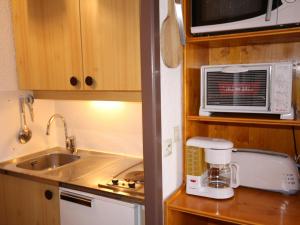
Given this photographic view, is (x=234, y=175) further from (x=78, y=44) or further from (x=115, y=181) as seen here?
(x=78, y=44)

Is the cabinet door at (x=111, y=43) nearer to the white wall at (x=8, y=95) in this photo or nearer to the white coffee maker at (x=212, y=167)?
the white coffee maker at (x=212, y=167)

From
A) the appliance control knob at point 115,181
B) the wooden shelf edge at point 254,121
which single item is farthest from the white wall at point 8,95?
the wooden shelf edge at point 254,121

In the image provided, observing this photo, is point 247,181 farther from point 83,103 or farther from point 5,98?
point 5,98

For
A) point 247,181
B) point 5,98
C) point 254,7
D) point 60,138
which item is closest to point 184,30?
point 254,7

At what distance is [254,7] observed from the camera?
47.6 inches

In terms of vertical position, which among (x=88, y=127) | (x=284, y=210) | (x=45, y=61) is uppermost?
(x=45, y=61)

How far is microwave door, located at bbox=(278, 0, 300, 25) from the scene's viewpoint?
1.13 metres

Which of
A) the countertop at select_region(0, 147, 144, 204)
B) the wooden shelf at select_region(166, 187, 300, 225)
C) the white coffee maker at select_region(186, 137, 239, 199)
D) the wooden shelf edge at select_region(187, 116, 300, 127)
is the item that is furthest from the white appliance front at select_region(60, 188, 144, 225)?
the wooden shelf edge at select_region(187, 116, 300, 127)

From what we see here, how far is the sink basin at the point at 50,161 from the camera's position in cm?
212

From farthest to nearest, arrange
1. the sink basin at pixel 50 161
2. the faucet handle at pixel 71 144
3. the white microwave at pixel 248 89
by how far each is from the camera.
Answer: the faucet handle at pixel 71 144, the sink basin at pixel 50 161, the white microwave at pixel 248 89

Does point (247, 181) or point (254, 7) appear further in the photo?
point (247, 181)

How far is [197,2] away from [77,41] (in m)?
0.77

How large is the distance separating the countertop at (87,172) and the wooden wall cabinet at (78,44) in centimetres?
56

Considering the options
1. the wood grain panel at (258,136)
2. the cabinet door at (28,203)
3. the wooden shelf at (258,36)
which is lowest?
the cabinet door at (28,203)
